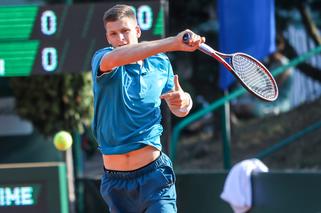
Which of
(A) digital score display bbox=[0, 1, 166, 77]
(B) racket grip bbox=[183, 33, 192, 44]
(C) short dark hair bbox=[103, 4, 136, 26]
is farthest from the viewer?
(A) digital score display bbox=[0, 1, 166, 77]

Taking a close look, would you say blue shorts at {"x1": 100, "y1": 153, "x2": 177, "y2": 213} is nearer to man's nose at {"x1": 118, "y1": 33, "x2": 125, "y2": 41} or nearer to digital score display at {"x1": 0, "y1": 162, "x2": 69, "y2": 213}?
man's nose at {"x1": 118, "y1": 33, "x2": 125, "y2": 41}

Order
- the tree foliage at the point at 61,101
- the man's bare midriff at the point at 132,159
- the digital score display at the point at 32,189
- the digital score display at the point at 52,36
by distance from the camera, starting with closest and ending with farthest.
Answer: the man's bare midriff at the point at 132,159, the digital score display at the point at 32,189, the digital score display at the point at 52,36, the tree foliage at the point at 61,101

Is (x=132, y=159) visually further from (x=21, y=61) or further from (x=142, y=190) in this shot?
(x=21, y=61)

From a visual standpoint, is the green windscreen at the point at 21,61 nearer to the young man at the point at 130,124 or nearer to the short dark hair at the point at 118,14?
the young man at the point at 130,124

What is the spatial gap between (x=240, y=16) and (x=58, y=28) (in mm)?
2339

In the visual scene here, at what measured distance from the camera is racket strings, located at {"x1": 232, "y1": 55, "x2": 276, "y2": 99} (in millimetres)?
4352

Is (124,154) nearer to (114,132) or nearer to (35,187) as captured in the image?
(114,132)

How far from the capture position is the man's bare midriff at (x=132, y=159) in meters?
4.32

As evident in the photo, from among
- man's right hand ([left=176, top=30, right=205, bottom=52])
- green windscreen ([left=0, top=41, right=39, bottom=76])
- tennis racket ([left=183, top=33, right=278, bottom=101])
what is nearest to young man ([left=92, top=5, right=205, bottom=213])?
tennis racket ([left=183, top=33, right=278, bottom=101])

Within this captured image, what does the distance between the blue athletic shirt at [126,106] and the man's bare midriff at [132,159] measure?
38mm

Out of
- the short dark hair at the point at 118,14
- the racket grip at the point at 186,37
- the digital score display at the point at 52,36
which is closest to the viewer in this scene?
the racket grip at the point at 186,37

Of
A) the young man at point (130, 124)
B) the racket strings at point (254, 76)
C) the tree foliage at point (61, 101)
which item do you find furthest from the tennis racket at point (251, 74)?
the tree foliage at point (61, 101)

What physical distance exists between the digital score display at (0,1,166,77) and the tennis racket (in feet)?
11.9

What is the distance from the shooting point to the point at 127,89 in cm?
429
